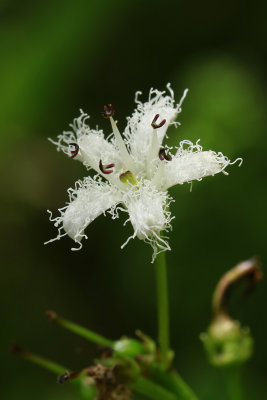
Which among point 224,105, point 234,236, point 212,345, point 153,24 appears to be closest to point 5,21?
point 153,24

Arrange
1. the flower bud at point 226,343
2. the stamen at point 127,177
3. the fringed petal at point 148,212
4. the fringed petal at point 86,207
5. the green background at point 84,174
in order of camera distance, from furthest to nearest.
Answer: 1. the green background at point 84,174
2. the flower bud at point 226,343
3. the stamen at point 127,177
4. the fringed petal at point 86,207
5. the fringed petal at point 148,212

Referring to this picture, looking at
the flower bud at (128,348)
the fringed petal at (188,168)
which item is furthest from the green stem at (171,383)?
the fringed petal at (188,168)

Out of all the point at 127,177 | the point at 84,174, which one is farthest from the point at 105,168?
the point at 84,174

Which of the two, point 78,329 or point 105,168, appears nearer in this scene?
point 105,168

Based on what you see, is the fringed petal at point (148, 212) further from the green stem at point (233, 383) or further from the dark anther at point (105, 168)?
the green stem at point (233, 383)

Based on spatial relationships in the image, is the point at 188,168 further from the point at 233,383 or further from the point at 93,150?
the point at 233,383
